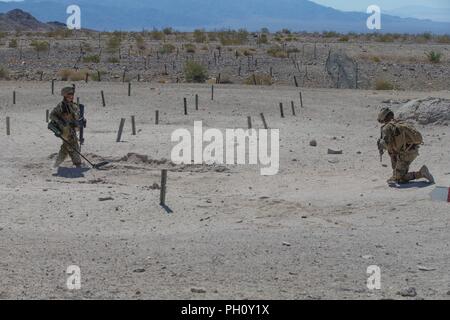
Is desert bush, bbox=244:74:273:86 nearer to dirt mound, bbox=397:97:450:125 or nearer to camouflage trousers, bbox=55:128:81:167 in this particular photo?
dirt mound, bbox=397:97:450:125

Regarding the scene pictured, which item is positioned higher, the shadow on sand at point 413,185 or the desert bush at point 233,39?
the desert bush at point 233,39

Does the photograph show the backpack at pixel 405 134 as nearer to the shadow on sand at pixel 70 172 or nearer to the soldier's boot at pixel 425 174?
the soldier's boot at pixel 425 174

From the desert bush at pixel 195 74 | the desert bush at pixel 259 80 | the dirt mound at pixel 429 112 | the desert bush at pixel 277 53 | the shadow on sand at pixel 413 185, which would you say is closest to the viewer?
the shadow on sand at pixel 413 185

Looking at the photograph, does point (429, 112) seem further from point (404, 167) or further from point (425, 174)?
point (425, 174)

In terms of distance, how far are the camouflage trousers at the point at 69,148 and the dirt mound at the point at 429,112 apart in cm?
849

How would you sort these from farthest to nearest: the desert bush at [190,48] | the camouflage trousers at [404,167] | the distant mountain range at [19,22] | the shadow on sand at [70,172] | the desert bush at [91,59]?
the distant mountain range at [19,22] → the desert bush at [190,48] → the desert bush at [91,59] → the shadow on sand at [70,172] → the camouflage trousers at [404,167]

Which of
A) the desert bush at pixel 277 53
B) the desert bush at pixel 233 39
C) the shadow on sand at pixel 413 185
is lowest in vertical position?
the shadow on sand at pixel 413 185

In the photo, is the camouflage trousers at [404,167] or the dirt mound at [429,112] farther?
the dirt mound at [429,112]

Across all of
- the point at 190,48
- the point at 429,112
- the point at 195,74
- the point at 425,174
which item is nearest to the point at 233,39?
the point at 190,48

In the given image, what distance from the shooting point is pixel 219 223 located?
31.4ft

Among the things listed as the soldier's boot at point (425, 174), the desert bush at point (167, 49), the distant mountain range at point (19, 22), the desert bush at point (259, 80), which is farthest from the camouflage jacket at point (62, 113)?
the distant mountain range at point (19, 22)

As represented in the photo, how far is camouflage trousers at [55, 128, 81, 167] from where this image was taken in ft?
42.9

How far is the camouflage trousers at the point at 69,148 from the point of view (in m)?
13.1

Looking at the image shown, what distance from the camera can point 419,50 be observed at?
4631cm
